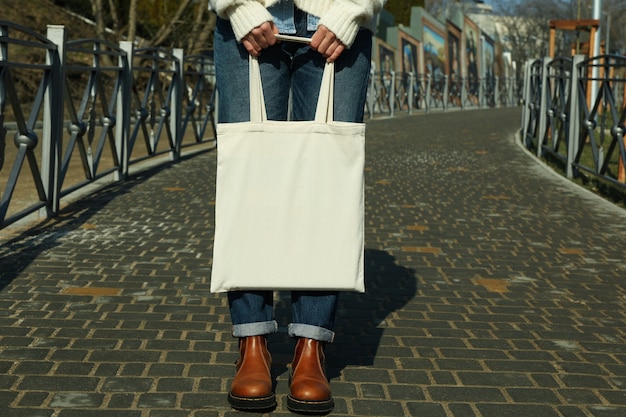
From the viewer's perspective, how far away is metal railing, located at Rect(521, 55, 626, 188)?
8594mm

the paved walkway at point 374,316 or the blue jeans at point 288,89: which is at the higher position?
the blue jeans at point 288,89

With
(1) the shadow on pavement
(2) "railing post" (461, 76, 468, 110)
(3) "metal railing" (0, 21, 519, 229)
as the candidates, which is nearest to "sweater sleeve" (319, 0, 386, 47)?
(1) the shadow on pavement

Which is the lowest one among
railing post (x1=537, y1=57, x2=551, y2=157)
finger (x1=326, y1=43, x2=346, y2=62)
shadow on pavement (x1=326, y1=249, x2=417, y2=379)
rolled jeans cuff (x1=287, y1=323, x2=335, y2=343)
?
shadow on pavement (x1=326, y1=249, x2=417, y2=379)

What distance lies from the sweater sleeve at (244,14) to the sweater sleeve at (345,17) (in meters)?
0.17

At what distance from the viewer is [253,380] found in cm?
296

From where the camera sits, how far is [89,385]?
318 centimetres

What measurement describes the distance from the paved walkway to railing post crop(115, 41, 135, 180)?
1051mm

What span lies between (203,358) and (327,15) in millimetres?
1314

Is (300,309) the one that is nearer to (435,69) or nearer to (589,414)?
(589,414)

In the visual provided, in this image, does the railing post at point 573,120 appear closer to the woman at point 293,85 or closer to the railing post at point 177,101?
the railing post at point 177,101

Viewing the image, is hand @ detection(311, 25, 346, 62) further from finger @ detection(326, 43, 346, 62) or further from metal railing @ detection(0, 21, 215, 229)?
metal railing @ detection(0, 21, 215, 229)

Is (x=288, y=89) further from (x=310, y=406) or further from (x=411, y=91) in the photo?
(x=411, y=91)

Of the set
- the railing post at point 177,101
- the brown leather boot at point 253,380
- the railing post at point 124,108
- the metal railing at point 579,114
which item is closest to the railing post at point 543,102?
the metal railing at point 579,114

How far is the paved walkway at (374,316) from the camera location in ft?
10.3
